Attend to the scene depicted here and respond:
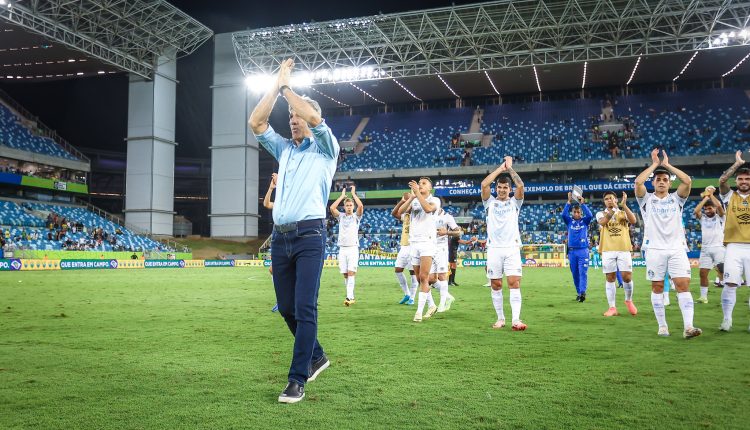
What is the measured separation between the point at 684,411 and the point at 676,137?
53834 mm

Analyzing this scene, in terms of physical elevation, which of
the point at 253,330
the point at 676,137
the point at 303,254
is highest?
the point at 676,137

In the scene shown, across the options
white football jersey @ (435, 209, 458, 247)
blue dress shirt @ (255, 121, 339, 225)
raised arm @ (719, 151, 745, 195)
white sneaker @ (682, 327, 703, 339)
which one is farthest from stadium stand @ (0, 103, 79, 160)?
white sneaker @ (682, 327, 703, 339)

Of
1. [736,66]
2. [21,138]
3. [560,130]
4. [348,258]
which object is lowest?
[348,258]

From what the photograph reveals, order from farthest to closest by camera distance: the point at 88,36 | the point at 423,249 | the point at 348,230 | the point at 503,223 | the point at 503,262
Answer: the point at 88,36, the point at 348,230, the point at 423,249, the point at 503,223, the point at 503,262

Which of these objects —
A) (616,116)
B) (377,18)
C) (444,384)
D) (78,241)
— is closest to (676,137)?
(616,116)

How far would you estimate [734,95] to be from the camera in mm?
53031

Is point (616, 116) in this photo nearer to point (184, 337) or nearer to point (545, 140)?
point (545, 140)

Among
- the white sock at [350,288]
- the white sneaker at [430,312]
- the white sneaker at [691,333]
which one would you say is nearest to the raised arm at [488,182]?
the white sneaker at [430,312]

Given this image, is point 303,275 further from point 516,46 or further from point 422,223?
point 516,46

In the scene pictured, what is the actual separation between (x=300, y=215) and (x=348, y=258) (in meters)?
8.75

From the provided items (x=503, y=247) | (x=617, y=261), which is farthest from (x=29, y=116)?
(x=617, y=261)

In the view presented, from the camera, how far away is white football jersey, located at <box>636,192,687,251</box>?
8.09 metres

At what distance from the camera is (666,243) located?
813 cm

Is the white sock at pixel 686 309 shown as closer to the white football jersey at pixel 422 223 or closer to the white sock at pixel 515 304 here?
the white sock at pixel 515 304
